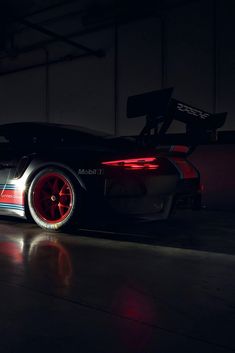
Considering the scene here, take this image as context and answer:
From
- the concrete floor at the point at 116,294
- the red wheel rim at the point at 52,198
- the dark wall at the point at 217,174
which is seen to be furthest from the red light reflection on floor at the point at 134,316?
the dark wall at the point at 217,174

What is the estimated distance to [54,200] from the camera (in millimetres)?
4910

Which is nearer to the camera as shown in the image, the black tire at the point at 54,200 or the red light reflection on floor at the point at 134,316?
the red light reflection on floor at the point at 134,316

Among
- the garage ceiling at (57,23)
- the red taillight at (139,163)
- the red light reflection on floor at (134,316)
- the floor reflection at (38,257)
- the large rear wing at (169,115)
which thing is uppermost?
the garage ceiling at (57,23)

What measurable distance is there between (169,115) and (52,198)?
1.67 m

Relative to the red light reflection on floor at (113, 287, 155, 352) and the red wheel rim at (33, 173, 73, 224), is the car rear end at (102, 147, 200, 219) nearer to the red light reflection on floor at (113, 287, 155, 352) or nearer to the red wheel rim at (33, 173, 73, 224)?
the red wheel rim at (33, 173, 73, 224)

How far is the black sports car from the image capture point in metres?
4.39

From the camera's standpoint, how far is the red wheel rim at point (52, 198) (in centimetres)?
484

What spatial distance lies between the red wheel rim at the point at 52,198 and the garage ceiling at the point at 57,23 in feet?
16.2

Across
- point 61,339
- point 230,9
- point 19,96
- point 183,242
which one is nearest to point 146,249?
point 183,242

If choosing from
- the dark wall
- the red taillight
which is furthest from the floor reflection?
the dark wall

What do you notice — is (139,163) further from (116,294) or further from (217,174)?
(217,174)

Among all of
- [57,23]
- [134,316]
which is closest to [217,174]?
[57,23]

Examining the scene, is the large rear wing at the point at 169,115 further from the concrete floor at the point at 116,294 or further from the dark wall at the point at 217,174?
the dark wall at the point at 217,174

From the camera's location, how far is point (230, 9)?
799 centimetres
